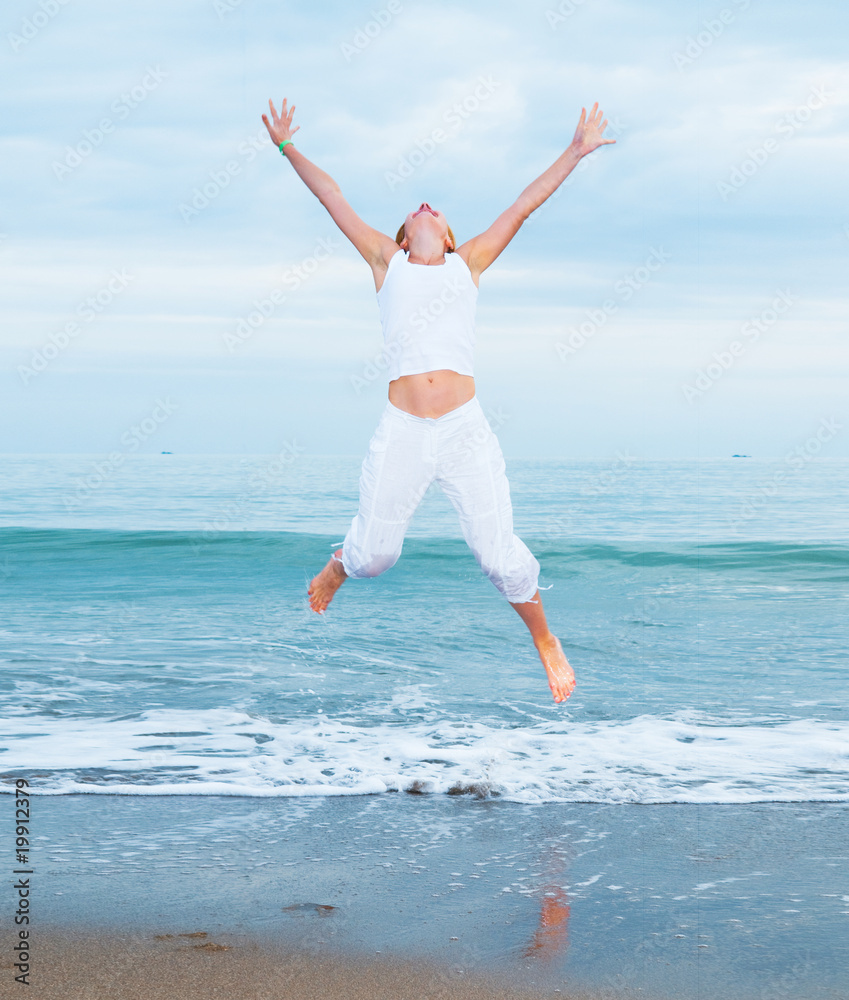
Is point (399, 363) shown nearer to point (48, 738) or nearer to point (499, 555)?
point (499, 555)

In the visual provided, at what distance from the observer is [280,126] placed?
5410 millimetres

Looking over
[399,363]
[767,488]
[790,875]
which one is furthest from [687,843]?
[767,488]

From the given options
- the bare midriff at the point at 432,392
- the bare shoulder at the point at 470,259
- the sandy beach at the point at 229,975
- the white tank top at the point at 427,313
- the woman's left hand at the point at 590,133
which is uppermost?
the woman's left hand at the point at 590,133

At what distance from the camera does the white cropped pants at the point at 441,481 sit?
5039 mm

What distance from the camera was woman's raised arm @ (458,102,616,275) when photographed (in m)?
5.05

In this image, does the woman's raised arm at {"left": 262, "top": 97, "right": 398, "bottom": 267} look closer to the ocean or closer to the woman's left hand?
the woman's left hand

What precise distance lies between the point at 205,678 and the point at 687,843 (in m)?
5.84

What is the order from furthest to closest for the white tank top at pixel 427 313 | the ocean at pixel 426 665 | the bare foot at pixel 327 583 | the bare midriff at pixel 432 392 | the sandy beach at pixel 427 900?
the ocean at pixel 426 665 < the bare foot at pixel 327 583 < the bare midriff at pixel 432 392 < the white tank top at pixel 427 313 < the sandy beach at pixel 427 900

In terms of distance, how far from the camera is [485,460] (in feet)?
16.7

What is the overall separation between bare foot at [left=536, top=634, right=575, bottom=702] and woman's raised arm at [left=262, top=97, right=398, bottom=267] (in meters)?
2.45

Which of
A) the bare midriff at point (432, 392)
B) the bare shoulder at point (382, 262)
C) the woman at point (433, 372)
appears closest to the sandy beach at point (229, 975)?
the woman at point (433, 372)

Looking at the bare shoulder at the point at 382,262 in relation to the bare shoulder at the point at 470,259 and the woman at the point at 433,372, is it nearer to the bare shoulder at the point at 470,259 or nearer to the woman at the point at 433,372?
the woman at the point at 433,372

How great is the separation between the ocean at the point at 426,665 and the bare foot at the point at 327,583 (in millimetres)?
1249

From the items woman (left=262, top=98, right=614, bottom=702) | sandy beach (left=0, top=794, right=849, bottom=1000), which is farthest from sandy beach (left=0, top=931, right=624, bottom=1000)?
woman (left=262, top=98, right=614, bottom=702)
